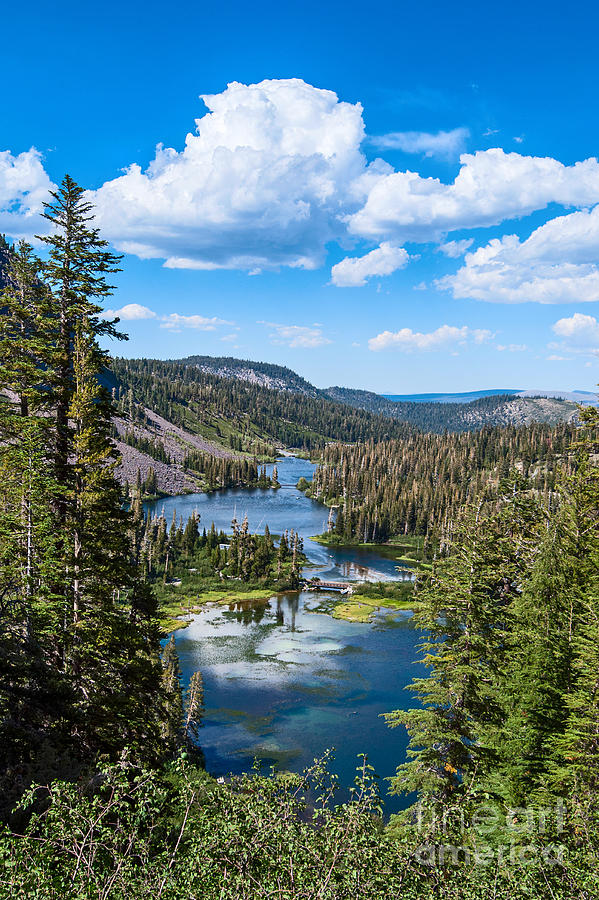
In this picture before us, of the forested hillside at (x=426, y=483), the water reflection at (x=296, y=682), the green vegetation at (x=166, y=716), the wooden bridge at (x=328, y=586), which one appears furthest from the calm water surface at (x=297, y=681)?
the forested hillside at (x=426, y=483)

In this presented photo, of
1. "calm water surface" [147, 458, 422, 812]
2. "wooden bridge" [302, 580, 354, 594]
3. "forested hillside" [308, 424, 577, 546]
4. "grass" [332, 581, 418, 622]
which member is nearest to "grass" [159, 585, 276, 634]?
"calm water surface" [147, 458, 422, 812]

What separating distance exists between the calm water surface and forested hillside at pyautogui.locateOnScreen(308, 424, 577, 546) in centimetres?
5373

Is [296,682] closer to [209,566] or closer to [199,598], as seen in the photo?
[199,598]

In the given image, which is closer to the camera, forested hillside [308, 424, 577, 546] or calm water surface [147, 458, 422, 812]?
calm water surface [147, 458, 422, 812]

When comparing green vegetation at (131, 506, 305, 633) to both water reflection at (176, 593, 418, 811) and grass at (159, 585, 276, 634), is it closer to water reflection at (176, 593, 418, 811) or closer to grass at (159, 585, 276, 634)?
grass at (159, 585, 276, 634)

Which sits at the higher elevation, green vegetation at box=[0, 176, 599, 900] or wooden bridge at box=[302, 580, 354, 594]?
green vegetation at box=[0, 176, 599, 900]

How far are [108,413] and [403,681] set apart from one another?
44423mm

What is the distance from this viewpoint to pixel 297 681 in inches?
2131

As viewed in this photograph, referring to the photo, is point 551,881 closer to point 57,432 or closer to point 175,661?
point 57,432

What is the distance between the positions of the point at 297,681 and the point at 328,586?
35.2 metres

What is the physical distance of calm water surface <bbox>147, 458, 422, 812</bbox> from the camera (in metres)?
41.8

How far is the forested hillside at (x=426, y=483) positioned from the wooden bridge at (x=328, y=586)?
1478 inches

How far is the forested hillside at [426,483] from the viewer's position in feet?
447

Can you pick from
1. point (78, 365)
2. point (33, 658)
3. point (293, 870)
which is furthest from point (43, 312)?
point (293, 870)
